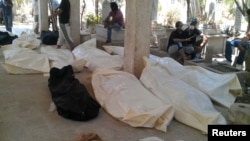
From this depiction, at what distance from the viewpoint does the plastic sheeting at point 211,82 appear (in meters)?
3.93

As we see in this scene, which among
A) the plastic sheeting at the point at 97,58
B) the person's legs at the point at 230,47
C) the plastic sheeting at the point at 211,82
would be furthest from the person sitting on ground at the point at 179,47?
the plastic sheeting at the point at 211,82

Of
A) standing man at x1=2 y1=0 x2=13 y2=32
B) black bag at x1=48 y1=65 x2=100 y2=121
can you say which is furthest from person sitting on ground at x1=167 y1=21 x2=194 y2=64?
standing man at x1=2 y1=0 x2=13 y2=32

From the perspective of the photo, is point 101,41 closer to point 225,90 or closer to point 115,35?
point 115,35

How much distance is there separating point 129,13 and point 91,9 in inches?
427

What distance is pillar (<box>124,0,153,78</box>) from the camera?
4328 mm

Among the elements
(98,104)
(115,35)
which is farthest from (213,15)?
(98,104)

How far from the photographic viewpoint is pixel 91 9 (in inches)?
587

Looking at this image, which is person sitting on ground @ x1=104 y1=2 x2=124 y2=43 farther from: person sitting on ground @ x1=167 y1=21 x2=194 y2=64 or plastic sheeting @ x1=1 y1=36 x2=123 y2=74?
person sitting on ground @ x1=167 y1=21 x2=194 y2=64

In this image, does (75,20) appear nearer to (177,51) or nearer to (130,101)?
(177,51)

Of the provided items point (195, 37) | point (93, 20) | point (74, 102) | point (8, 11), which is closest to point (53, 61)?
point (74, 102)

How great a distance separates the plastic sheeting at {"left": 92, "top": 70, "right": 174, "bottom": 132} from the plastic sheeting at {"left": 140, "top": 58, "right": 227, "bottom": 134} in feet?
0.47

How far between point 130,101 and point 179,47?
308 cm

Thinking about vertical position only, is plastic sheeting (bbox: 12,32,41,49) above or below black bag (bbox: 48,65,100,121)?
above

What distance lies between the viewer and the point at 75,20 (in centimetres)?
746
